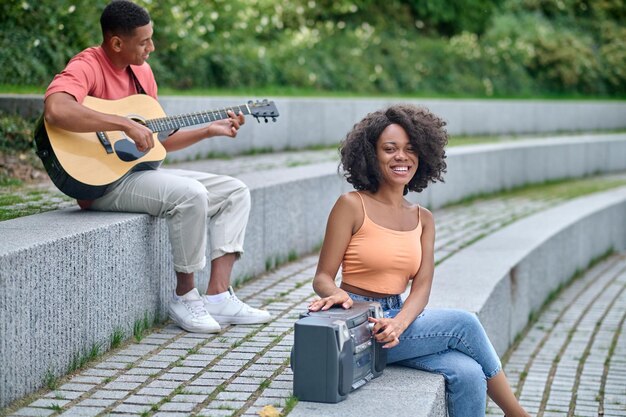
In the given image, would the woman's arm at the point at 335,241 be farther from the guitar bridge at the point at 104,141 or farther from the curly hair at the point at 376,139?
the guitar bridge at the point at 104,141

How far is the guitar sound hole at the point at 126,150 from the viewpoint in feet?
17.8

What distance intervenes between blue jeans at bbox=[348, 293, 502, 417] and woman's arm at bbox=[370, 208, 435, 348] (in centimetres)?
10

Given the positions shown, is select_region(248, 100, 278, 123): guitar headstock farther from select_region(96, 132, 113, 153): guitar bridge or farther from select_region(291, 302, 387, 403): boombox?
select_region(291, 302, 387, 403): boombox

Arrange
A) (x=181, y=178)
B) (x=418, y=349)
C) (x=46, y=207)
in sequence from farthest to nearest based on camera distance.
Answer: (x=46, y=207), (x=181, y=178), (x=418, y=349)

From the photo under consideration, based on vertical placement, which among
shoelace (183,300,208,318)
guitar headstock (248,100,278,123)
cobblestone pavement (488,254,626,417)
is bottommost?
cobblestone pavement (488,254,626,417)

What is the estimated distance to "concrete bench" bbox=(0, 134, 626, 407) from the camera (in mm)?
4129

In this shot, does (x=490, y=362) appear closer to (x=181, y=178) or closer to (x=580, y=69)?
(x=181, y=178)

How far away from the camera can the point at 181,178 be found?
545cm

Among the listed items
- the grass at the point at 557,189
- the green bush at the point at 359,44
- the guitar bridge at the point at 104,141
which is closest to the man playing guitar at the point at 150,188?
the guitar bridge at the point at 104,141

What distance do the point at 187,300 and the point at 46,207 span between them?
1.05 m

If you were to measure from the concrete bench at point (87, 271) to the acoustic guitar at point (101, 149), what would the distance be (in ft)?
0.55

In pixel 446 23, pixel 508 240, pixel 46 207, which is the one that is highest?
pixel 446 23

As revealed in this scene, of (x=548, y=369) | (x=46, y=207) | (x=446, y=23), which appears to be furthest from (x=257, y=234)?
(x=446, y=23)

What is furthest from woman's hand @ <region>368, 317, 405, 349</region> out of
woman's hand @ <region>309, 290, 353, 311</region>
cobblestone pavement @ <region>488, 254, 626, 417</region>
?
cobblestone pavement @ <region>488, 254, 626, 417</region>
